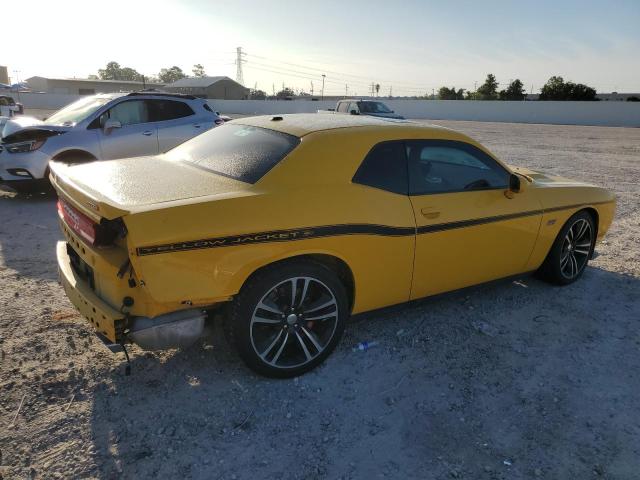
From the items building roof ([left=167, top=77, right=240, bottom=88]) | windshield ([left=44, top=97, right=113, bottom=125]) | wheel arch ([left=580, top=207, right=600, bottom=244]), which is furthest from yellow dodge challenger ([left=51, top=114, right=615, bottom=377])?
building roof ([left=167, top=77, right=240, bottom=88])

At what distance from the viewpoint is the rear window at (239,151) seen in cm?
303

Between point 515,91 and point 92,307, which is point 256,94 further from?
point 92,307

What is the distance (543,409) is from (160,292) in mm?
2353

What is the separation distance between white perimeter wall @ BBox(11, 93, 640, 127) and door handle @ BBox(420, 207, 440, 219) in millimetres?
36723

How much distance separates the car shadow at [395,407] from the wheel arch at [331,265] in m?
0.31

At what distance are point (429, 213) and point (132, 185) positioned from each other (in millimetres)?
1979

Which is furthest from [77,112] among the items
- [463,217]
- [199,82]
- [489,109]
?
[199,82]

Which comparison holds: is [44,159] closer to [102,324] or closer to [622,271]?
[102,324]

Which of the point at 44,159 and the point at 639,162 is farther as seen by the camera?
the point at 639,162

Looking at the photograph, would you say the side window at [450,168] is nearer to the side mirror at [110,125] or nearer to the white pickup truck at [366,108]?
the side mirror at [110,125]

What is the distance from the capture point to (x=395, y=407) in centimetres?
281

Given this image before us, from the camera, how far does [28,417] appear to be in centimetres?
256

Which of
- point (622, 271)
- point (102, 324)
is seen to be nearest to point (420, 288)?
point (102, 324)

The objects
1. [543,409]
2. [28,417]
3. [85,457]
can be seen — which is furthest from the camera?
[543,409]
